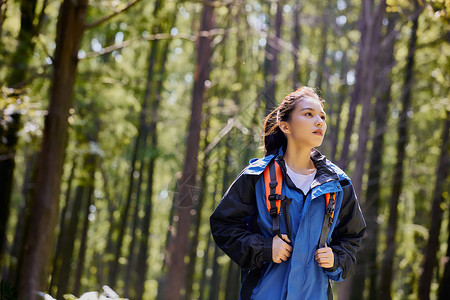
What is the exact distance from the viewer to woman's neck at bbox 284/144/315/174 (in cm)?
316

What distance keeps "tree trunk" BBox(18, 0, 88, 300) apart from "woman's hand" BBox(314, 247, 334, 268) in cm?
315

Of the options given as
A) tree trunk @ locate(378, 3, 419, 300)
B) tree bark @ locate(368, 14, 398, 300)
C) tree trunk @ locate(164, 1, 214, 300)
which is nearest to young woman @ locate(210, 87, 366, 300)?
tree trunk @ locate(164, 1, 214, 300)

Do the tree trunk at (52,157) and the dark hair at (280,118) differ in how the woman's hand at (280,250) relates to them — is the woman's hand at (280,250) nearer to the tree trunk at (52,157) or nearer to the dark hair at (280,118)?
the dark hair at (280,118)

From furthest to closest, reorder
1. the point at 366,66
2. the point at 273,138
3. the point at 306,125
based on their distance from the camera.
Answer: the point at 366,66, the point at 273,138, the point at 306,125

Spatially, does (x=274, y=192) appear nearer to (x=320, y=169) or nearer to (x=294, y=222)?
(x=294, y=222)

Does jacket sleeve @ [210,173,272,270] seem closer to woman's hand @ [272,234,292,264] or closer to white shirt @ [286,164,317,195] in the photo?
woman's hand @ [272,234,292,264]

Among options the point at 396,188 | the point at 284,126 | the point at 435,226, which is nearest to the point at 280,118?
the point at 284,126

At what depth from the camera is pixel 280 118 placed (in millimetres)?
3326

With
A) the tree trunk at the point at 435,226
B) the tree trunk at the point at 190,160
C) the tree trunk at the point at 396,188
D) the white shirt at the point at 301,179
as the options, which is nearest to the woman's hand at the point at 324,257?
the white shirt at the point at 301,179

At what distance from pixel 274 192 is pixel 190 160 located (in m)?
7.98

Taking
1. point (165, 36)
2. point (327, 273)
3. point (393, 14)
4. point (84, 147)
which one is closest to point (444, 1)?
point (165, 36)

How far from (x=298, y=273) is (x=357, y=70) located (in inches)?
326

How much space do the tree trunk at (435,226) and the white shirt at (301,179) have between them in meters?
13.2

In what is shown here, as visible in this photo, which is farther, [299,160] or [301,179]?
[299,160]
